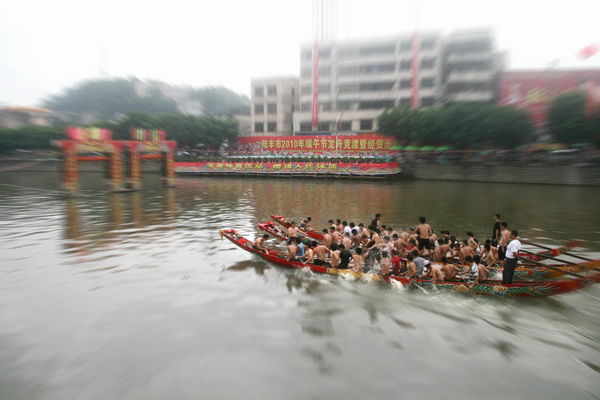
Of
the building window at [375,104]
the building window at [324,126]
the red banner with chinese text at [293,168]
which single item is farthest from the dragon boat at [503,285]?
the building window at [375,104]

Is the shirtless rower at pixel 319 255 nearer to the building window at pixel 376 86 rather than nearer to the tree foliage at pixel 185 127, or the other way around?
the tree foliage at pixel 185 127

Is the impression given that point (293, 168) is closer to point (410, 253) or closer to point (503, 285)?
point (410, 253)

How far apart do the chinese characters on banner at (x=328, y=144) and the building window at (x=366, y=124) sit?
800cm

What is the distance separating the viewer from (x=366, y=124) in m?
59.5

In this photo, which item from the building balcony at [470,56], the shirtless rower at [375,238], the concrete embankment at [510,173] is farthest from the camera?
the building balcony at [470,56]

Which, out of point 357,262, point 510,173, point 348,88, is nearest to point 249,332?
point 357,262

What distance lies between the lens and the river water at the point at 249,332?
20.0 feet

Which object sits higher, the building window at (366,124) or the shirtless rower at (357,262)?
the building window at (366,124)

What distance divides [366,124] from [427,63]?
13643 millimetres

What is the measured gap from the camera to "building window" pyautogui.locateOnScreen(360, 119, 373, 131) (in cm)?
5922

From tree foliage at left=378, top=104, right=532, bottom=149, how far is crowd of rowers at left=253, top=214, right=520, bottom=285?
32.9 metres

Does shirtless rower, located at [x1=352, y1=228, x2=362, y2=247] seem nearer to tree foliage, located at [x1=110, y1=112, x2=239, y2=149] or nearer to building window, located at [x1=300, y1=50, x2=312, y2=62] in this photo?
tree foliage, located at [x1=110, y1=112, x2=239, y2=149]

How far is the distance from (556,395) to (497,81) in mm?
57440

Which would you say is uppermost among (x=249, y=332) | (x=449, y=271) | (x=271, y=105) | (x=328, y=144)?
(x=271, y=105)
